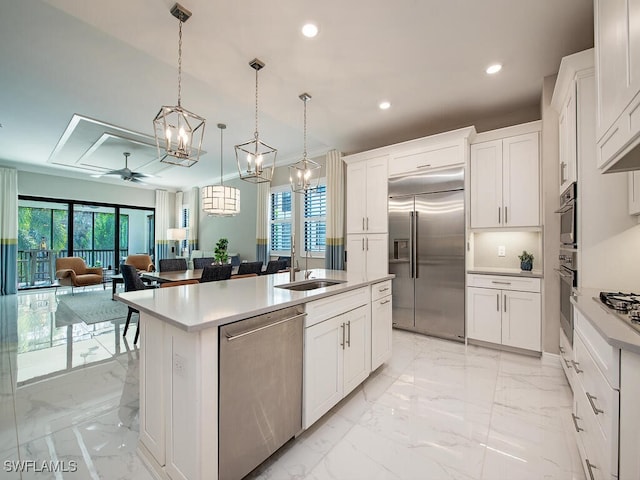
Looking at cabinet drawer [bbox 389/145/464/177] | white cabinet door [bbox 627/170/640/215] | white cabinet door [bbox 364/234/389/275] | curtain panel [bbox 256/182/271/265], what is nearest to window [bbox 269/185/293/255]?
curtain panel [bbox 256/182/271/265]

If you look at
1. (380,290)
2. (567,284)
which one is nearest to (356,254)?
(380,290)

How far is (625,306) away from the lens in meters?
1.37

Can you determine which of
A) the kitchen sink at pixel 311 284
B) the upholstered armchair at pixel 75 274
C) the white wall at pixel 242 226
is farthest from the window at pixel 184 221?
the kitchen sink at pixel 311 284

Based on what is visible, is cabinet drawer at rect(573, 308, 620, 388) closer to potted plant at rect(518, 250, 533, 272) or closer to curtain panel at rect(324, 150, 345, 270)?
potted plant at rect(518, 250, 533, 272)

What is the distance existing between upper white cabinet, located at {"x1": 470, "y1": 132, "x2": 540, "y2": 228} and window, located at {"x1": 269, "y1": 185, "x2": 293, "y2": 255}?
3.64m

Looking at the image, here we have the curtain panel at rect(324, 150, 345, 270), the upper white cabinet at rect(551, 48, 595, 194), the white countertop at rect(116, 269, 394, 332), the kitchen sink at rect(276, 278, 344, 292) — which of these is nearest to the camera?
the white countertop at rect(116, 269, 394, 332)

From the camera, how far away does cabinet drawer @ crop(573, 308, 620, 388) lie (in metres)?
0.99

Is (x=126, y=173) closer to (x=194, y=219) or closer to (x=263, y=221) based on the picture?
(x=263, y=221)

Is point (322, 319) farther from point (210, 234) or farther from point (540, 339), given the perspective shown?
point (210, 234)

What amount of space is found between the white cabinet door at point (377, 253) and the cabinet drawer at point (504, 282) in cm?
106

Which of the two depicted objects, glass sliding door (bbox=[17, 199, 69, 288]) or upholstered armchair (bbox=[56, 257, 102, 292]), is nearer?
upholstered armchair (bbox=[56, 257, 102, 292])

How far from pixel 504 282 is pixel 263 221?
4.63 meters

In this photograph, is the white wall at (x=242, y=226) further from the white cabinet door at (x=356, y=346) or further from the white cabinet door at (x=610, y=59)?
the white cabinet door at (x=610, y=59)

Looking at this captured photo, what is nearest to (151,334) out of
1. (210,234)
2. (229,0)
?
(229,0)
